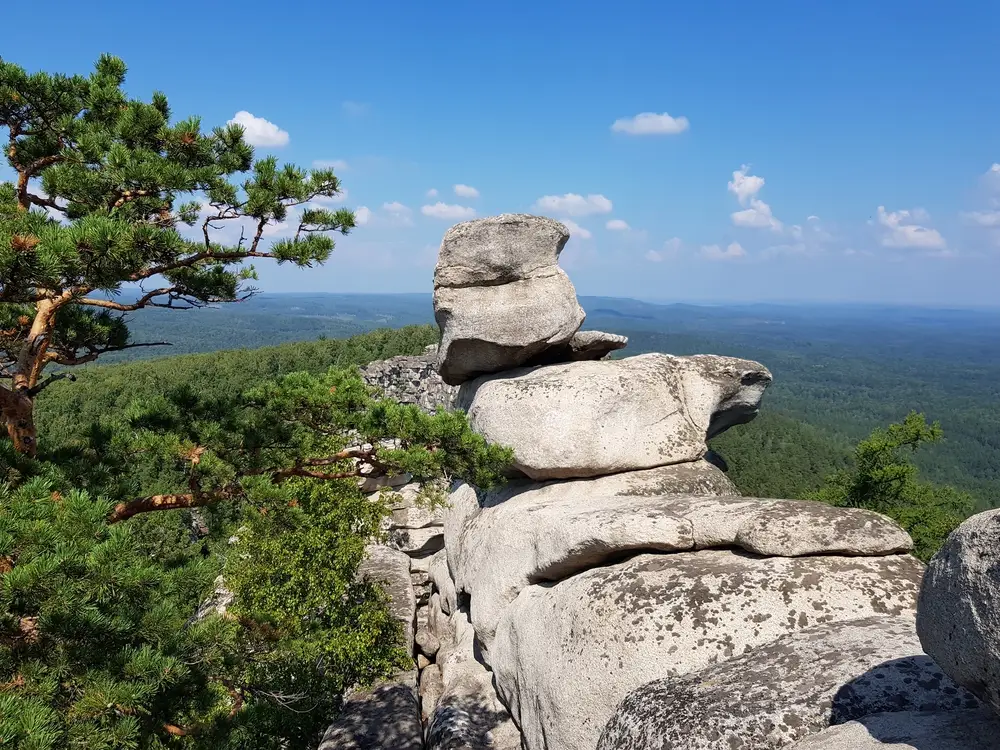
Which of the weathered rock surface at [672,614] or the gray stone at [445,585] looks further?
the gray stone at [445,585]

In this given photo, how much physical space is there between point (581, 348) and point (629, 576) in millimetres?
7240

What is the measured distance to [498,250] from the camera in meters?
14.2

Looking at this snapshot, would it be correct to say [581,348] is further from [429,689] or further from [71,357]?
[71,357]

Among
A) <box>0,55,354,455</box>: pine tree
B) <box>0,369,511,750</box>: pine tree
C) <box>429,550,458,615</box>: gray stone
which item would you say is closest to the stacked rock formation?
<box>429,550,458,615</box>: gray stone

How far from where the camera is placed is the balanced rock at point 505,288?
1420 centimetres

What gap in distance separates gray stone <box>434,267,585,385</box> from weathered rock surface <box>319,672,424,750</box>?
7873 millimetres

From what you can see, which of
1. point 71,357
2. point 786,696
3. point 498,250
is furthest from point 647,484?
point 71,357

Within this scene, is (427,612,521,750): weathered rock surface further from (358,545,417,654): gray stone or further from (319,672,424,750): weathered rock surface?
(358,545,417,654): gray stone

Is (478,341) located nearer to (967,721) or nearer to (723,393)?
(723,393)

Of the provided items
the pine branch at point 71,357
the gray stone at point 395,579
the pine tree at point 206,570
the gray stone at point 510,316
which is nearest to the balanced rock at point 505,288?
the gray stone at point 510,316

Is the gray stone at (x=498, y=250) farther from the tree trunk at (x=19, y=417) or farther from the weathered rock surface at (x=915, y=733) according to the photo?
the weathered rock surface at (x=915, y=733)

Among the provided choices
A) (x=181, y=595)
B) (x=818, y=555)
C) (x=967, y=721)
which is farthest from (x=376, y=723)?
(x=967, y=721)

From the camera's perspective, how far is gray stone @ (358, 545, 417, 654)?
16.2 m

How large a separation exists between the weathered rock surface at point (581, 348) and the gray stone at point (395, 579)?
299 inches
